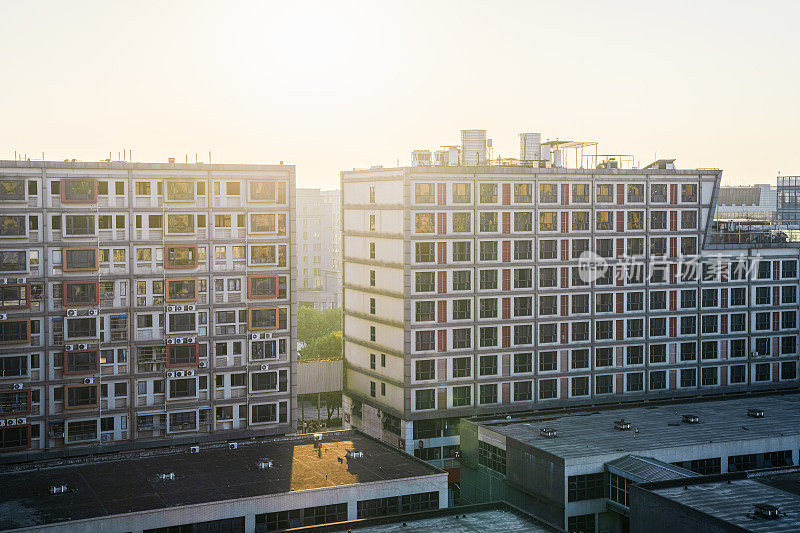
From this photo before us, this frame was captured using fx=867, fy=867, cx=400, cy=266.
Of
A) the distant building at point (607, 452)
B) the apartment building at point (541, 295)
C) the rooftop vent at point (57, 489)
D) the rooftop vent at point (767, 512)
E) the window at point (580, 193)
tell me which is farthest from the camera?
the window at point (580, 193)

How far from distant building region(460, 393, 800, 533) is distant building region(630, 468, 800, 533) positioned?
116cm

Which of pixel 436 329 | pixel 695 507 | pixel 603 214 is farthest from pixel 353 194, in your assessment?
pixel 695 507

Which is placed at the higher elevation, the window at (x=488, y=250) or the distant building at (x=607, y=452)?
the window at (x=488, y=250)

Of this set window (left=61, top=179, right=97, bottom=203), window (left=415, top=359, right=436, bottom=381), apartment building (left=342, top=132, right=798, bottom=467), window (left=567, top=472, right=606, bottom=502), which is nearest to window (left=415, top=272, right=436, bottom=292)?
apartment building (left=342, top=132, right=798, bottom=467)

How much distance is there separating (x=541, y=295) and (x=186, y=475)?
4228 cm

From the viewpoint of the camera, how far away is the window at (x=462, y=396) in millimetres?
89562

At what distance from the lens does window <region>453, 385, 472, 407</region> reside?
89.6m

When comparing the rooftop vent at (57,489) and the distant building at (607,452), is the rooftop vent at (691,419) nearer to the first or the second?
the distant building at (607,452)

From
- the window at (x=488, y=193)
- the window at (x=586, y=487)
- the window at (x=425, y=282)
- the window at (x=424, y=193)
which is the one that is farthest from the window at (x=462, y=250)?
the window at (x=586, y=487)

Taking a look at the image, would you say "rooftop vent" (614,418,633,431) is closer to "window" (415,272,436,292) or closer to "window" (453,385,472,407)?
"window" (453,385,472,407)

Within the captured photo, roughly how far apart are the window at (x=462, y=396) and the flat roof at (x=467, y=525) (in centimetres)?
3018

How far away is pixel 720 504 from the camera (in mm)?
57562

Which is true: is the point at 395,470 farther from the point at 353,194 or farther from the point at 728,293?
the point at 728,293

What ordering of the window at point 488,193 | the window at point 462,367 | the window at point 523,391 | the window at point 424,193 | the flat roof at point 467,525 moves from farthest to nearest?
1. the window at point 523,391
2. the window at point 488,193
3. the window at point 462,367
4. the window at point 424,193
5. the flat roof at point 467,525
